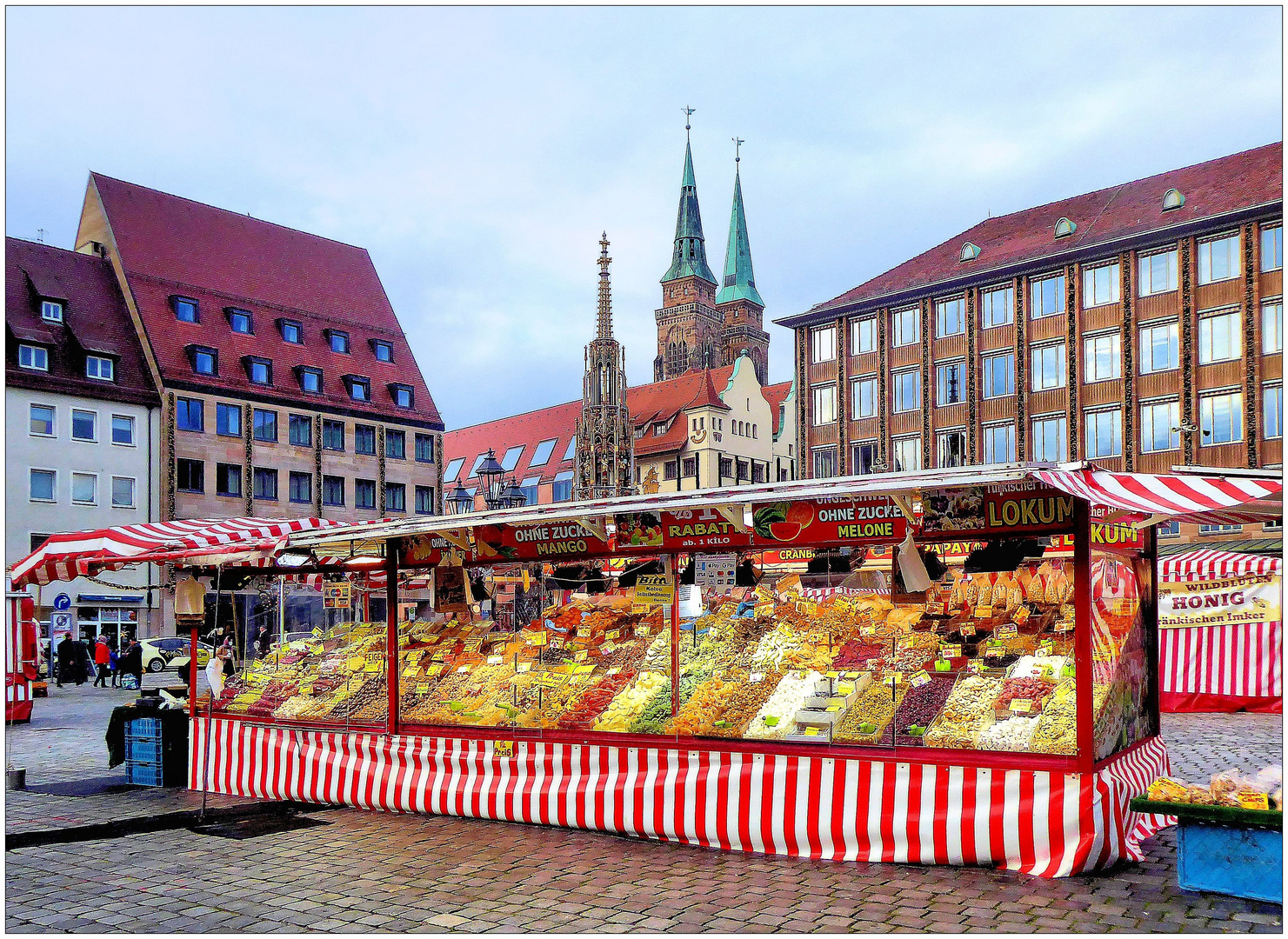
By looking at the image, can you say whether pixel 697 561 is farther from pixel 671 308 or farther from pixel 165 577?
pixel 671 308

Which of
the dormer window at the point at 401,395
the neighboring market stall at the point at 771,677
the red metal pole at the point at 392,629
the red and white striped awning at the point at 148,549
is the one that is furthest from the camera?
the dormer window at the point at 401,395

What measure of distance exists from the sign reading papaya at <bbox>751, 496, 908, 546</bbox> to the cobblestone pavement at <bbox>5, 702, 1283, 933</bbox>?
2384 millimetres

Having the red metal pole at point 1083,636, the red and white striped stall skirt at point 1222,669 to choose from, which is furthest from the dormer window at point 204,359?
the red metal pole at point 1083,636

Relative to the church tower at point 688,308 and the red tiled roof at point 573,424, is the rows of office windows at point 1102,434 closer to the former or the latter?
the red tiled roof at point 573,424

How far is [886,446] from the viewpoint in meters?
48.2

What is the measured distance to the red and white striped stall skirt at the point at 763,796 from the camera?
7.52 m

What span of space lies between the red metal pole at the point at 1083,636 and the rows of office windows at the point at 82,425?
132 ft

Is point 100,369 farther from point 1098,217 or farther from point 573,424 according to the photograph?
point 573,424

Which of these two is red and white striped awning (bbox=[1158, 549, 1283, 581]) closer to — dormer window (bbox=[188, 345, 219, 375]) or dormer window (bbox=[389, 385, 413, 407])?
dormer window (bbox=[188, 345, 219, 375])

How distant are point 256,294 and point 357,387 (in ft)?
19.0

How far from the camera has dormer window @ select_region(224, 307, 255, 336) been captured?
48.2 m

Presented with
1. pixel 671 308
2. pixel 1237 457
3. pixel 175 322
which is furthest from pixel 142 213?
pixel 671 308

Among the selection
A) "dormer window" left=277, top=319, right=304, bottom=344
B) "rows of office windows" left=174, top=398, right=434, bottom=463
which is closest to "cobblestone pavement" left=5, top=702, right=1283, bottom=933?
"rows of office windows" left=174, top=398, right=434, bottom=463

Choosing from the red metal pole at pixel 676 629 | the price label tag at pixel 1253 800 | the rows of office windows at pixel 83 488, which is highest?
the rows of office windows at pixel 83 488
